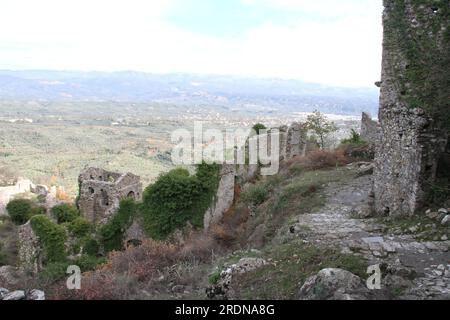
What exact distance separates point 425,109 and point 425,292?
4.92 meters

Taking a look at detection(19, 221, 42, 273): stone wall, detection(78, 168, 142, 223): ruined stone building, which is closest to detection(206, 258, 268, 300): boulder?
detection(19, 221, 42, 273): stone wall

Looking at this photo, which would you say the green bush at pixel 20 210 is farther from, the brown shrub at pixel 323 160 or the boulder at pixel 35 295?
the boulder at pixel 35 295

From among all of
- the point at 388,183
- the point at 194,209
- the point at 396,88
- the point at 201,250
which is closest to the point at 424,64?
the point at 396,88

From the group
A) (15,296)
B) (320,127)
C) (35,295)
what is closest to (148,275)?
(35,295)

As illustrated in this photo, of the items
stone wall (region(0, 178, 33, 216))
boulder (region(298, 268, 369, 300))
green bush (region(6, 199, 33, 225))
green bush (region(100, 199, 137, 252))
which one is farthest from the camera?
stone wall (region(0, 178, 33, 216))

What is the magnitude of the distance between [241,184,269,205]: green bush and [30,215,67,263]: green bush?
8155 millimetres

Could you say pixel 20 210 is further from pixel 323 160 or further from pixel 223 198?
pixel 323 160

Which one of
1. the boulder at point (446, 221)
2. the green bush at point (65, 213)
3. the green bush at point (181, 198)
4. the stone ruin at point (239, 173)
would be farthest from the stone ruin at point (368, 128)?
the green bush at point (65, 213)

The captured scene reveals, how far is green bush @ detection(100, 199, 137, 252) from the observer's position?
18.8 m

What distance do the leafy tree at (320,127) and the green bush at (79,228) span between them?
Answer: 14.2 meters

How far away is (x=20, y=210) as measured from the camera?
1228 inches

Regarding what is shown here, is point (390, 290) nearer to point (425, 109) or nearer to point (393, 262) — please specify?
point (393, 262)

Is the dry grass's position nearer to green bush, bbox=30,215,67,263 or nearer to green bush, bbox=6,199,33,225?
green bush, bbox=30,215,67,263

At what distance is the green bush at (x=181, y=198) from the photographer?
17.3 m
